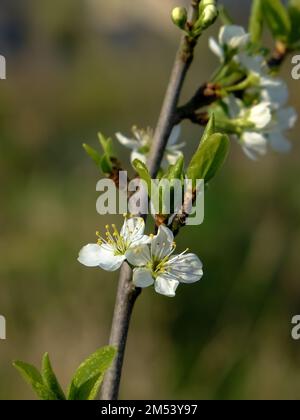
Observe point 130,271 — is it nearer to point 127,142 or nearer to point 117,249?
point 117,249

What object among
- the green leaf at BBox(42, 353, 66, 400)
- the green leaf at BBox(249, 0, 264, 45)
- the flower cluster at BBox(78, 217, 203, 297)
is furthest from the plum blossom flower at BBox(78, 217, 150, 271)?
the green leaf at BBox(249, 0, 264, 45)

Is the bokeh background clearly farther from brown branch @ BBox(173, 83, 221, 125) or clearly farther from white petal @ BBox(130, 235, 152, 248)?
white petal @ BBox(130, 235, 152, 248)

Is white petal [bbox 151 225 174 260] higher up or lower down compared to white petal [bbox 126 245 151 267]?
higher up

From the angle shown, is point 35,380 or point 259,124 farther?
point 259,124

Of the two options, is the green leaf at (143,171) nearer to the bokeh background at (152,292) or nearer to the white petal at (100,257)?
the white petal at (100,257)

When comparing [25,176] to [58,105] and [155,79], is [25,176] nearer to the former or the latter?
[58,105]

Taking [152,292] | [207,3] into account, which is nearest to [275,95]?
[207,3]

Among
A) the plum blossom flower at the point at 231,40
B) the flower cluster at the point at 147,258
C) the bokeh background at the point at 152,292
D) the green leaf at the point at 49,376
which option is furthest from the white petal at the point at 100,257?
the bokeh background at the point at 152,292
